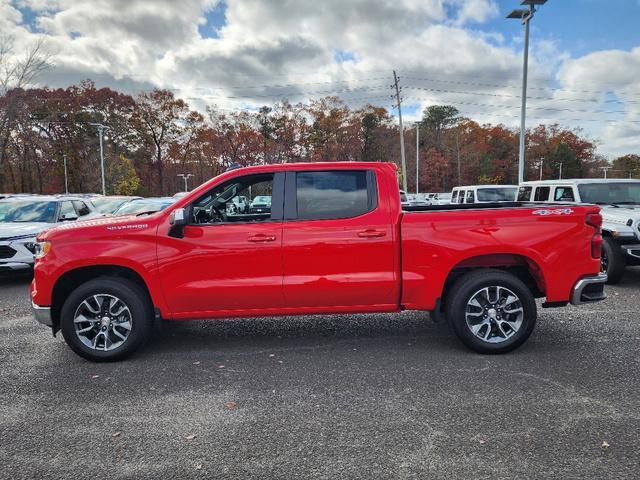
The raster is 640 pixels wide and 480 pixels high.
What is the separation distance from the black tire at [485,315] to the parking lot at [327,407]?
0.15 m

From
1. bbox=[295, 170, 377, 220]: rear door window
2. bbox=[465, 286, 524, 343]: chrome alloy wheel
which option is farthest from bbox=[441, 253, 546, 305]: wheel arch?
bbox=[295, 170, 377, 220]: rear door window

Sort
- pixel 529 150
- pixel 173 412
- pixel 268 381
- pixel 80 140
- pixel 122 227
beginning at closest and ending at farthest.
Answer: pixel 173 412 → pixel 268 381 → pixel 122 227 → pixel 80 140 → pixel 529 150

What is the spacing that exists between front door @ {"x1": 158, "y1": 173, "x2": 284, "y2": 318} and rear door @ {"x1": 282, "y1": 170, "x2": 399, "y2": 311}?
14cm

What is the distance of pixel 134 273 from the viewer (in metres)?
4.67

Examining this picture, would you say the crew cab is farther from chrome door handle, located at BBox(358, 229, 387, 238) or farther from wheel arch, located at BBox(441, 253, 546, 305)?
chrome door handle, located at BBox(358, 229, 387, 238)

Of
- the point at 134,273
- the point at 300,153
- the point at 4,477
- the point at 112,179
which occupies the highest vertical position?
the point at 300,153

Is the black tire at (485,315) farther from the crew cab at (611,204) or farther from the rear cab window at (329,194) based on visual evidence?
the crew cab at (611,204)

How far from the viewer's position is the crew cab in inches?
296

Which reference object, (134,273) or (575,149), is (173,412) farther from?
(575,149)

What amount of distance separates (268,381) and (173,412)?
88 centimetres

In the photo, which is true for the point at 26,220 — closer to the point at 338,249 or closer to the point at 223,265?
the point at 223,265

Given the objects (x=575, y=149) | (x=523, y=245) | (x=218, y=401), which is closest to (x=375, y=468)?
(x=218, y=401)

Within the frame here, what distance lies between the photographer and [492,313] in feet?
15.0

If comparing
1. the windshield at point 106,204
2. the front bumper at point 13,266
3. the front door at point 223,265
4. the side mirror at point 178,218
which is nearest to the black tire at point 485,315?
the front door at point 223,265
